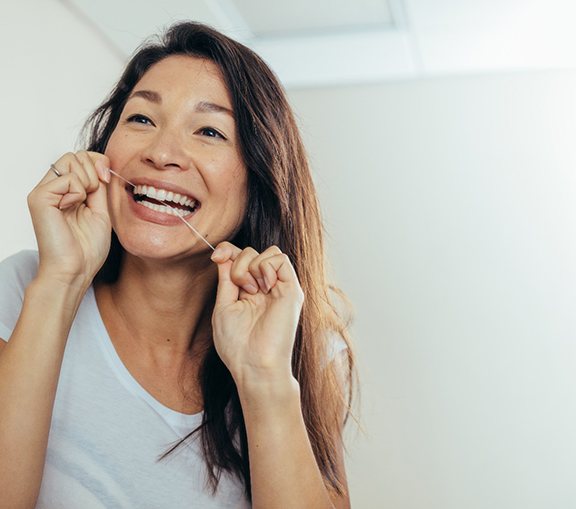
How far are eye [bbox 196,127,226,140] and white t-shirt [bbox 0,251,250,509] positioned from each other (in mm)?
376

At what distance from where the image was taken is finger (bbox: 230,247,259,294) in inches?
56.6

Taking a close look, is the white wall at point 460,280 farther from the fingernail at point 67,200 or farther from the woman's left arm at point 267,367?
the fingernail at point 67,200

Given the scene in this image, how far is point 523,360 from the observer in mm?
3732

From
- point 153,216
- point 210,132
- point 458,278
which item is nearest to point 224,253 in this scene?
point 153,216

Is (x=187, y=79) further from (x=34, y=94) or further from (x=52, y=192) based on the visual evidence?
(x=34, y=94)

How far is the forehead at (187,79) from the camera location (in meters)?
1.54

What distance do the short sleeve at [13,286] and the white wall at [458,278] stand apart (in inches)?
87.6

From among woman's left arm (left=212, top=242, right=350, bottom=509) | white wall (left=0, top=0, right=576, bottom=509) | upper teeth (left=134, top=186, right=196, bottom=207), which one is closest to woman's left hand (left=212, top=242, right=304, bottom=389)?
woman's left arm (left=212, top=242, right=350, bottom=509)

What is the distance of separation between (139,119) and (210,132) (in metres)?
0.13

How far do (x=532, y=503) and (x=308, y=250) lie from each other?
2.45m

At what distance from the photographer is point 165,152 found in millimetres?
1455

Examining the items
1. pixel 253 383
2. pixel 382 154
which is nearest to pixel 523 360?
pixel 382 154

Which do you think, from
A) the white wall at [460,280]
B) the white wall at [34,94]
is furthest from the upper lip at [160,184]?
the white wall at [460,280]

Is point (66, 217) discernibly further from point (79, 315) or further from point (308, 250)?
point (308, 250)
